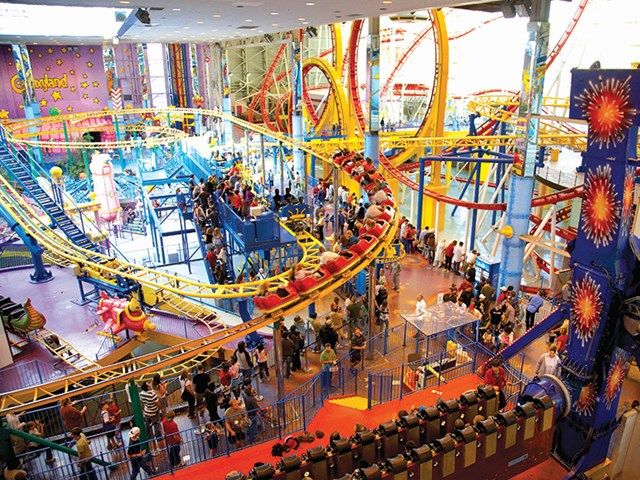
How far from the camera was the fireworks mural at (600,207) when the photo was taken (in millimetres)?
6324

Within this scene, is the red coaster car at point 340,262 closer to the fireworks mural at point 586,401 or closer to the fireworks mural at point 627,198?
the fireworks mural at point 586,401

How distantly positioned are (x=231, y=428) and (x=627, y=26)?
2430 centimetres

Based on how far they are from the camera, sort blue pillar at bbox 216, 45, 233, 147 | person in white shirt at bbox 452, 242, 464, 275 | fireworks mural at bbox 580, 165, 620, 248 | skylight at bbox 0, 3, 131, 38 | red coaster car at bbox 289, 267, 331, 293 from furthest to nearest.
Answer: blue pillar at bbox 216, 45, 233, 147 < skylight at bbox 0, 3, 131, 38 < person in white shirt at bbox 452, 242, 464, 275 < red coaster car at bbox 289, 267, 331, 293 < fireworks mural at bbox 580, 165, 620, 248

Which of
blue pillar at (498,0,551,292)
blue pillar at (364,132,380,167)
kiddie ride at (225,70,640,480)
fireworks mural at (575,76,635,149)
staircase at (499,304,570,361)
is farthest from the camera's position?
blue pillar at (364,132,380,167)

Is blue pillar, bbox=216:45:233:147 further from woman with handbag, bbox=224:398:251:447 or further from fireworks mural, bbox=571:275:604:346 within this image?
fireworks mural, bbox=571:275:604:346

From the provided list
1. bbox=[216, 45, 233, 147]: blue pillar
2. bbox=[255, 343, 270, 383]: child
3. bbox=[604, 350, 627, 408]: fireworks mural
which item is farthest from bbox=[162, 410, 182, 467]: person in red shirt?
bbox=[216, 45, 233, 147]: blue pillar

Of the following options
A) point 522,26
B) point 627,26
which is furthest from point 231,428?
point 522,26

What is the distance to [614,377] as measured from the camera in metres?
7.13

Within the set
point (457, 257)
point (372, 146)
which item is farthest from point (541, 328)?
point (372, 146)

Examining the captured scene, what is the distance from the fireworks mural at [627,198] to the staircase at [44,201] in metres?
12.0

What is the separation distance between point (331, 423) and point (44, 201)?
34.9ft

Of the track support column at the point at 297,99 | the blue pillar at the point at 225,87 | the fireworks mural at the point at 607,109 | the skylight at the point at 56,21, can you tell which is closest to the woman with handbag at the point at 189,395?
the fireworks mural at the point at 607,109

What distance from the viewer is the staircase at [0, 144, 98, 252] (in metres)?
13.9

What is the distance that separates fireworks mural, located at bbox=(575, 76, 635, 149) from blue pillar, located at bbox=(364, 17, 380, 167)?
12675 mm
